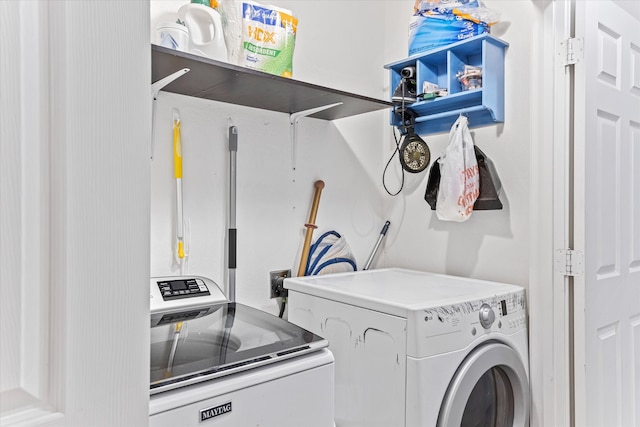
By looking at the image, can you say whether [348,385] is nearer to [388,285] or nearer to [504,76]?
[388,285]

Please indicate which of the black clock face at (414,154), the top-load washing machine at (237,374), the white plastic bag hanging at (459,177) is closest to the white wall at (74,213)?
the top-load washing machine at (237,374)

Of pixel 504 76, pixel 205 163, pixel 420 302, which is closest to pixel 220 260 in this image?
pixel 205 163

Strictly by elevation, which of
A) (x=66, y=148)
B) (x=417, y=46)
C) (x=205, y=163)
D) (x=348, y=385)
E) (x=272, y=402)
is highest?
(x=417, y=46)

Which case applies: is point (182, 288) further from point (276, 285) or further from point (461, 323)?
point (461, 323)

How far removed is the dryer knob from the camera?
5.08 ft

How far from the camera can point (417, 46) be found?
208 cm

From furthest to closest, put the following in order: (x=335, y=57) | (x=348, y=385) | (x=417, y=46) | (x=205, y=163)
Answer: (x=335, y=57) → (x=417, y=46) → (x=205, y=163) → (x=348, y=385)

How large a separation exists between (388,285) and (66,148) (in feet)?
4.91

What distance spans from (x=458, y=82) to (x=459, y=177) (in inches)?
18.6

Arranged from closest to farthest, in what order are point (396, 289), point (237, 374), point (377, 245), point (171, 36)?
point (237, 374) → point (171, 36) → point (396, 289) → point (377, 245)

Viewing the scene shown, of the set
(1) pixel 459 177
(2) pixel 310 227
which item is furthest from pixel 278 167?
(1) pixel 459 177

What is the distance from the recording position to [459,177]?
6.09 ft

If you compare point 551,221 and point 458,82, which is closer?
point 551,221

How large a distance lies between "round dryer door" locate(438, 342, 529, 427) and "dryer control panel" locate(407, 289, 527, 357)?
74 millimetres
